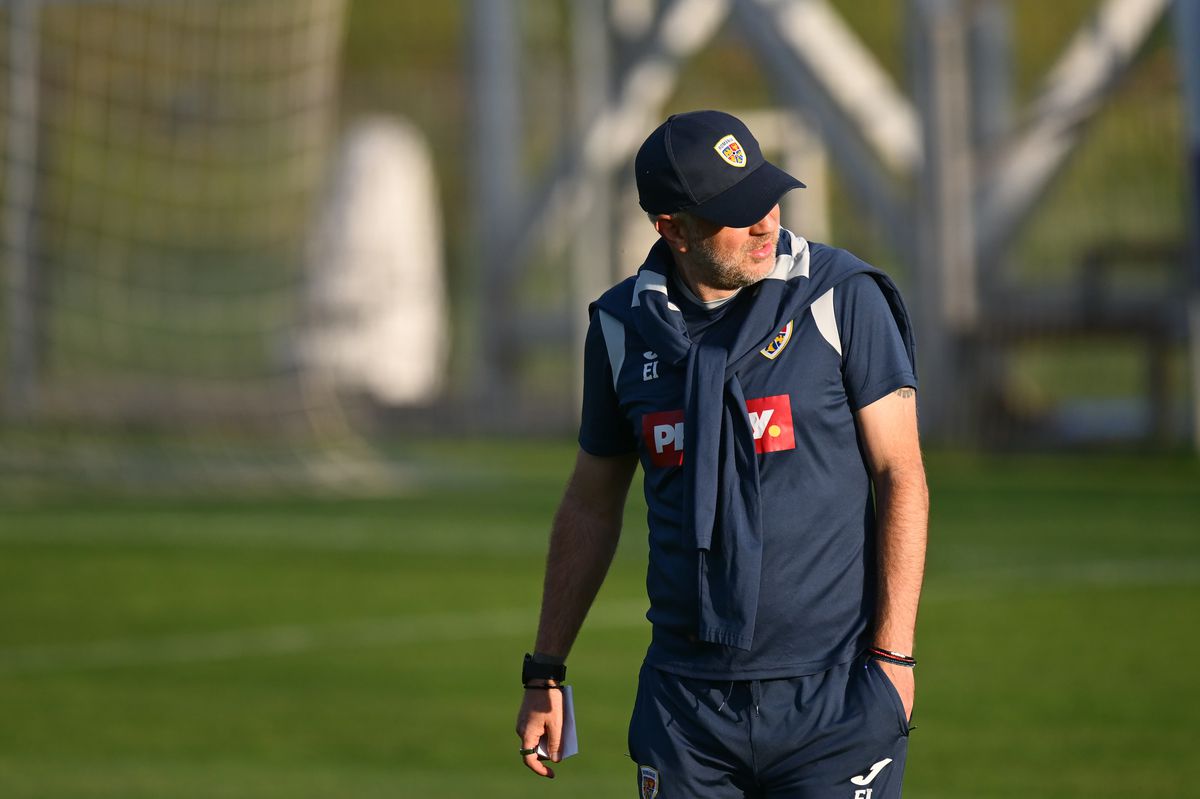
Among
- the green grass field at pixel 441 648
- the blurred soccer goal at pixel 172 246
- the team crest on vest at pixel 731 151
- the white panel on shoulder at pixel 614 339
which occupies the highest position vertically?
the blurred soccer goal at pixel 172 246

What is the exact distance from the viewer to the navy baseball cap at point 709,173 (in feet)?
14.1

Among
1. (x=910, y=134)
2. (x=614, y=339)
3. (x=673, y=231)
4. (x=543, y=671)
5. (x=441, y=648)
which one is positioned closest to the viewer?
(x=673, y=231)

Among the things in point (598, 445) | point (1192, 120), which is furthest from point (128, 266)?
point (598, 445)

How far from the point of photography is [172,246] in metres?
22.5

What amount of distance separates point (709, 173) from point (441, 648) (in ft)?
24.8

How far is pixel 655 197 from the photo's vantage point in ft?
14.4

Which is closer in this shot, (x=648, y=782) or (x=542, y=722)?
(x=648, y=782)

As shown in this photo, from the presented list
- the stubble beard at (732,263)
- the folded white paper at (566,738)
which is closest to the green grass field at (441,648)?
the folded white paper at (566,738)

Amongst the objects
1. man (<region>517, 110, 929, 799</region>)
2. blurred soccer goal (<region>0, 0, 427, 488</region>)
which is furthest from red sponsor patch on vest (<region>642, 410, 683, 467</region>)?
blurred soccer goal (<region>0, 0, 427, 488</region>)

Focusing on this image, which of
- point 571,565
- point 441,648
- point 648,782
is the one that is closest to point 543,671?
point 571,565

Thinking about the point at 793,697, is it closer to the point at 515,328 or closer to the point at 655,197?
the point at 655,197

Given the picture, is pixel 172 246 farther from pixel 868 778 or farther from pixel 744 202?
pixel 868 778

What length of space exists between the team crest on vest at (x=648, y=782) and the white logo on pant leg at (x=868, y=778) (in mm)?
376

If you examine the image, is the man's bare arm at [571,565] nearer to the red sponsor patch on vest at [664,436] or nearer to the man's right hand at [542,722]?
the man's right hand at [542,722]
